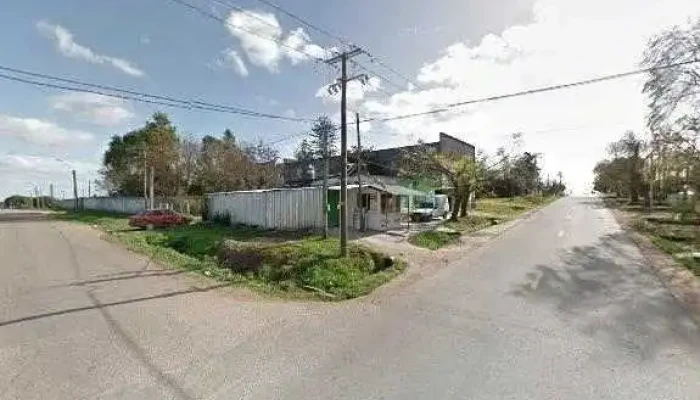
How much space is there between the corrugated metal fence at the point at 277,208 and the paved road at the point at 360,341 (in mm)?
11055

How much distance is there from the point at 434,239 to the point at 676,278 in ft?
30.4

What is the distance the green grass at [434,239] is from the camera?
18203 millimetres

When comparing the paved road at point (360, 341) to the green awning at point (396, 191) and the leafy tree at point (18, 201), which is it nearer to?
the green awning at point (396, 191)

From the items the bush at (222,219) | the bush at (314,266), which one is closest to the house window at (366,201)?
the bush at (222,219)

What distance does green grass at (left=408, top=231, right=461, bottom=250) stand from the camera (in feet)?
59.7

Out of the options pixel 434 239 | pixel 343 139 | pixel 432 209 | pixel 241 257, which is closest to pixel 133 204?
pixel 432 209

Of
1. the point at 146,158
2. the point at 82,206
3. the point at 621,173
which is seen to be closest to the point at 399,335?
the point at 146,158

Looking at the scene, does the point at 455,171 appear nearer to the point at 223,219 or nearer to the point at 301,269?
the point at 223,219

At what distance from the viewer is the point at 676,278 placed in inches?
452

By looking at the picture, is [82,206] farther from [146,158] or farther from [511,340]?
[511,340]

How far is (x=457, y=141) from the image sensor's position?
4706 centimetres

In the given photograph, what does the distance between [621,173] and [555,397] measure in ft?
201

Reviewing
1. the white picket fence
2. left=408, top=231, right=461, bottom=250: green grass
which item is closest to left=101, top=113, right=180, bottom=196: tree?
the white picket fence

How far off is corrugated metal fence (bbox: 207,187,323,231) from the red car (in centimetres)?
279
